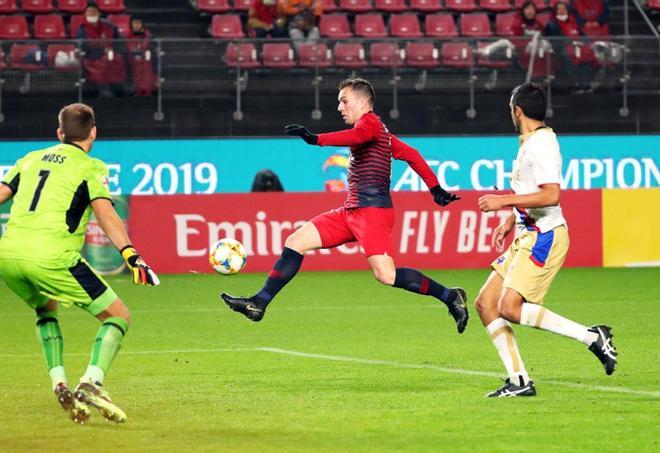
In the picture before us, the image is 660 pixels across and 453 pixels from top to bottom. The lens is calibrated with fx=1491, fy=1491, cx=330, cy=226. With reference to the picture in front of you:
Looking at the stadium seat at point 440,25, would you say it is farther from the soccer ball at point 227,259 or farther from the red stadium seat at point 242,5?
the soccer ball at point 227,259

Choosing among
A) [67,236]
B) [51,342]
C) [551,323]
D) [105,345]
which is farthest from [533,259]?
[51,342]

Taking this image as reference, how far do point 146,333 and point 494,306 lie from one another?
219 inches

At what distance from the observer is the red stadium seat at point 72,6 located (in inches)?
1035

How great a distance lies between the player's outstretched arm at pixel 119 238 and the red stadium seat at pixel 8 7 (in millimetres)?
18259

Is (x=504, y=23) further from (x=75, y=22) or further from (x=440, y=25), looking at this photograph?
(x=75, y=22)

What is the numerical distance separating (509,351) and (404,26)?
18.7 m

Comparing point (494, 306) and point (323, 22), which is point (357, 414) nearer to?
point (494, 306)

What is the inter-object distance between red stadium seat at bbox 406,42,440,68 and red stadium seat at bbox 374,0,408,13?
361 centimetres

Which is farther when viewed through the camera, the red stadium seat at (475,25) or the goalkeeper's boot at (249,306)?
the red stadium seat at (475,25)

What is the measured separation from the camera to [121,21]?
26.2 m

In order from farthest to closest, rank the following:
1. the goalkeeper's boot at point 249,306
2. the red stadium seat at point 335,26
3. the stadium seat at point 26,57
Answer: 1. the red stadium seat at point 335,26
2. the stadium seat at point 26,57
3. the goalkeeper's boot at point 249,306

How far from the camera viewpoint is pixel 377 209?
11.1m

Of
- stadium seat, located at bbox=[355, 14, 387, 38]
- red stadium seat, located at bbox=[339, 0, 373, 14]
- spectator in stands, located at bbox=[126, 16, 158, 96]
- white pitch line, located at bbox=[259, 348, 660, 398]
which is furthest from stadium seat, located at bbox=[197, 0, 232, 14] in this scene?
white pitch line, located at bbox=[259, 348, 660, 398]

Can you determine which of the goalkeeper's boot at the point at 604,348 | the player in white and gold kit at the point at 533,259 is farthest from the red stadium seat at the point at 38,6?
the goalkeeper's boot at the point at 604,348
